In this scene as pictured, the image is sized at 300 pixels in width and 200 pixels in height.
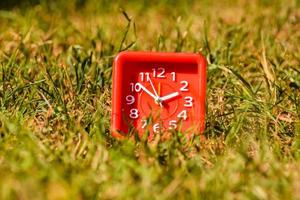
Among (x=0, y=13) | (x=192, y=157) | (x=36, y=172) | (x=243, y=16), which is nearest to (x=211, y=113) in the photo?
(x=192, y=157)

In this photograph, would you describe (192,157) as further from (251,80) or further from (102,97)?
(251,80)

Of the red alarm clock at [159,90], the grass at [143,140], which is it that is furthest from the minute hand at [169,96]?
the grass at [143,140]

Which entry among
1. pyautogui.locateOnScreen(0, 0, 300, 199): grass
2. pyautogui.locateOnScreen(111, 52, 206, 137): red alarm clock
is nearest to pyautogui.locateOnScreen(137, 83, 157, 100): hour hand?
pyautogui.locateOnScreen(111, 52, 206, 137): red alarm clock

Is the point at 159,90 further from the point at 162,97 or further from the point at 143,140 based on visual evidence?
the point at 143,140

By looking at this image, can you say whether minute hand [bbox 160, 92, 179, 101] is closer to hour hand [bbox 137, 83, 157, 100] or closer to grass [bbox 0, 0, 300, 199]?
hour hand [bbox 137, 83, 157, 100]

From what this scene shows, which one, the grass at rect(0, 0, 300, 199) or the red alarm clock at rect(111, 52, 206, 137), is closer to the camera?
the grass at rect(0, 0, 300, 199)

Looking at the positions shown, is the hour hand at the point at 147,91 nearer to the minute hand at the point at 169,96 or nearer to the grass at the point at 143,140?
the minute hand at the point at 169,96

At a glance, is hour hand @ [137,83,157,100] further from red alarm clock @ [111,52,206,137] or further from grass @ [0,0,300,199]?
grass @ [0,0,300,199]
